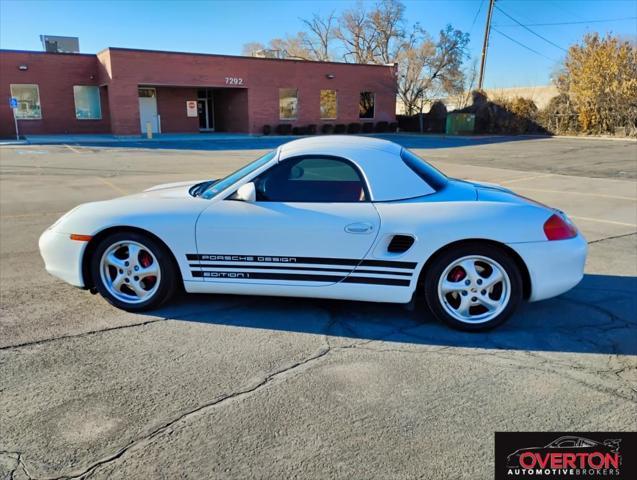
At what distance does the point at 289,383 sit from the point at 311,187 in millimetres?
1812

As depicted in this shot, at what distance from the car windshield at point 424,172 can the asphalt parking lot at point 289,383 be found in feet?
3.64

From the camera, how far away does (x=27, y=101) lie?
102 feet

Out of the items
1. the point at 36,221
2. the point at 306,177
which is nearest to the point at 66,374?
the point at 306,177

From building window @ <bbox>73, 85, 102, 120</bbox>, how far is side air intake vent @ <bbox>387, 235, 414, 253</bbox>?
33.6m

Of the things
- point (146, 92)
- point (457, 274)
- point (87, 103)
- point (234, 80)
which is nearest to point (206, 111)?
point (234, 80)

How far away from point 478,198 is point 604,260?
2822mm

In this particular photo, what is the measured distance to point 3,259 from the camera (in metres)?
5.95

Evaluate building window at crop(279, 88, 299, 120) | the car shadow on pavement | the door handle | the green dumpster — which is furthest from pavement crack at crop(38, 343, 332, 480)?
the green dumpster

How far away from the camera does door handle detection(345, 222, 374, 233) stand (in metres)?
3.97

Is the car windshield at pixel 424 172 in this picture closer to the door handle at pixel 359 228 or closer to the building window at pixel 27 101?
the door handle at pixel 359 228

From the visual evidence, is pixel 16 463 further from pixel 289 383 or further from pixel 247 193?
pixel 247 193

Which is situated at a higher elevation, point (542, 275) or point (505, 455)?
point (542, 275)

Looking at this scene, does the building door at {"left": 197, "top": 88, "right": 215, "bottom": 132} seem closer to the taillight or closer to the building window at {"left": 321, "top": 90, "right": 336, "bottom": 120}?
the building window at {"left": 321, "top": 90, "right": 336, "bottom": 120}

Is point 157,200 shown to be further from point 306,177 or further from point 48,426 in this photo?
point 48,426
